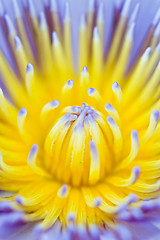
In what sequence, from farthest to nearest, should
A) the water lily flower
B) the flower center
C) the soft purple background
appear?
the soft purple background < the flower center < the water lily flower

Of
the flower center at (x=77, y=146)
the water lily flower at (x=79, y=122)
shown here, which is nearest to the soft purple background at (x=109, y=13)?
the water lily flower at (x=79, y=122)

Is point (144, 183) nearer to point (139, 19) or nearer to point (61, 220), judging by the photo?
point (61, 220)

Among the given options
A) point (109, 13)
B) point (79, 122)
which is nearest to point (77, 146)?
point (79, 122)

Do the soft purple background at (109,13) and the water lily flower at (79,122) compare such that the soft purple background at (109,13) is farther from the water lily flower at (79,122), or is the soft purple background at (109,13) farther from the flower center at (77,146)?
the flower center at (77,146)

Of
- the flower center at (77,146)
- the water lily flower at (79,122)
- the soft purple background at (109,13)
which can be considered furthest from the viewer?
the soft purple background at (109,13)

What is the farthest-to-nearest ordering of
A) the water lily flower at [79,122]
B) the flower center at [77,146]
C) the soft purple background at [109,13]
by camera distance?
1. the soft purple background at [109,13]
2. the flower center at [77,146]
3. the water lily flower at [79,122]

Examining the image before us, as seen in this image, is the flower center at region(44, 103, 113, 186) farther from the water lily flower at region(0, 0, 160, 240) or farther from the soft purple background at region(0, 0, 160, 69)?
the soft purple background at region(0, 0, 160, 69)

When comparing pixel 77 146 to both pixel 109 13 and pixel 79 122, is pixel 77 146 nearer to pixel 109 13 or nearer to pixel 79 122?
pixel 79 122

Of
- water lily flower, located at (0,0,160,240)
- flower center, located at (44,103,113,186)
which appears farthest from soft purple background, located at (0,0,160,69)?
flower center, located at (44,103,113,186)

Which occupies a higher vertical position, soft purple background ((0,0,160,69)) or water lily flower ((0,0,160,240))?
soft purple background ((0,0,160,69))

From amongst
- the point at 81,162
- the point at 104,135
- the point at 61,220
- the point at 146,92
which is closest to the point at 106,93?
the point at 146,92
